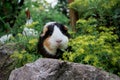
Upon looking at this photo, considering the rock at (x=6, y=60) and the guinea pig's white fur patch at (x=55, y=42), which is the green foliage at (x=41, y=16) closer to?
the rock at (x=6, y=60)

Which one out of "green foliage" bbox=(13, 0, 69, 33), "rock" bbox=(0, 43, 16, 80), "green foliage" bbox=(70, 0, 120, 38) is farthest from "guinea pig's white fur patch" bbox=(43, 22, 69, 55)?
"green foliage" bbox=(13, 0, 69, 33)

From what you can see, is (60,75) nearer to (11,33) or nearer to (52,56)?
(52,56)

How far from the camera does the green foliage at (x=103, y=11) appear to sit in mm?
3713

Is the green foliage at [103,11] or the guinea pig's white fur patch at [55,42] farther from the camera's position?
the green foliage at [103,11]

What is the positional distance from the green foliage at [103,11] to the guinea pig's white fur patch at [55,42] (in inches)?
21.5

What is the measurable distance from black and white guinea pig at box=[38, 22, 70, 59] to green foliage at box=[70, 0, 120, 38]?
0.48 m

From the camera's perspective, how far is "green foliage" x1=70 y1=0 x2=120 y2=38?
12.2 feet

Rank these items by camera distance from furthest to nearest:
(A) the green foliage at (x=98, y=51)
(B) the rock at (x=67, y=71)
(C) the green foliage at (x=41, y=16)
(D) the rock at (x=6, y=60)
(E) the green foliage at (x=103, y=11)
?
(C) the green foliage at (x=41, y=16)
(D) the rock at (x=6, y=60)
(E) the green foliage at (x=103, y=11)
(A) the green foliage at (x=98, y=51)
(B) the rock at (x=67, y=71)

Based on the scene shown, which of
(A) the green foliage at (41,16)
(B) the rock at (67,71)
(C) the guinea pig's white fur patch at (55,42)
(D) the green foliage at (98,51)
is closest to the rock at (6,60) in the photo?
(A) the green foliage at (41,16)

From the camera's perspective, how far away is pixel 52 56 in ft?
11.8

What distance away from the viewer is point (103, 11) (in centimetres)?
381

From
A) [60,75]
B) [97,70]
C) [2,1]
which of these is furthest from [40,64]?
[2,1]

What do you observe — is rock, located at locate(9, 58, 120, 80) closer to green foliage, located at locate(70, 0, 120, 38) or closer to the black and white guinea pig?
the black and white guinea pig

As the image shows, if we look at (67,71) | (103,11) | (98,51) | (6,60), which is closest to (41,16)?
(6,60)
